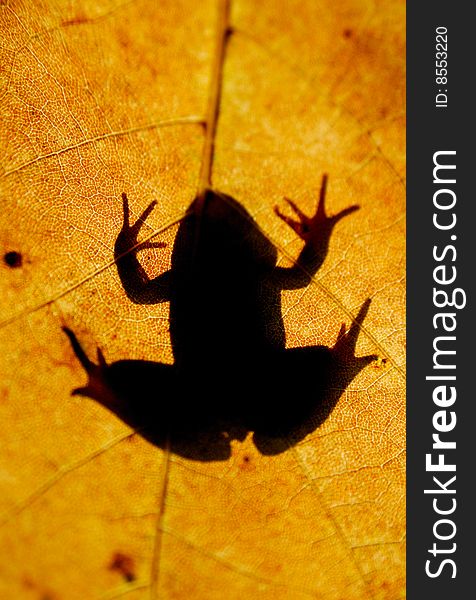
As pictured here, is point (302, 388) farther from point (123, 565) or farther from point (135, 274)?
point (123, 565)

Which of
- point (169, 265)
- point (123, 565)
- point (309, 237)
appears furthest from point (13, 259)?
point (123, 565)

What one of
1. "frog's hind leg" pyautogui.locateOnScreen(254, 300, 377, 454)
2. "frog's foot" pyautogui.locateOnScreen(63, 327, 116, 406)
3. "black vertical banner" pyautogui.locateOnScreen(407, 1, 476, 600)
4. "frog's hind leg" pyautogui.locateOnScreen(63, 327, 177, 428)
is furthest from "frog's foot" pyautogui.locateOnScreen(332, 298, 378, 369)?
"frog's foot" pyautogui.locateOnScreen(63, 327, 116, 406)

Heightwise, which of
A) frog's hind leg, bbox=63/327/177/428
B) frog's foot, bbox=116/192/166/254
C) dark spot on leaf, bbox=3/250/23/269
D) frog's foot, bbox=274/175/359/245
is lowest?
frog's hind leg, bbox=63/327/177/428

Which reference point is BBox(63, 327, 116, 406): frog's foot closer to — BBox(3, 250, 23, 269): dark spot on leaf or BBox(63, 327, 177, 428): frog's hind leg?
BBox(63, 327, 177, 428): frog's hind leg

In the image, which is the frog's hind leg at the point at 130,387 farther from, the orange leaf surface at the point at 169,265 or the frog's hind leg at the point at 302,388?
the frog's hind leg at the point at 302,388

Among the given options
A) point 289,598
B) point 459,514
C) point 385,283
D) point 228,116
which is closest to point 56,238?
point 228,116

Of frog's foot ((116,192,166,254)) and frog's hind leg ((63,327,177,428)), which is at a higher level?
frog's foot ((116,192,166,254))

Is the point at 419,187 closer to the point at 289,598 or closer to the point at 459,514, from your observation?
the point at 459,514
